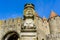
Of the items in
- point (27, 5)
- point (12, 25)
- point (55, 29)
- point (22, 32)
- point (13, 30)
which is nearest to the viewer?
point (22, 32)

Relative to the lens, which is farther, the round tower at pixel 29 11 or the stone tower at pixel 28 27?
the round tower at pixel 29 11

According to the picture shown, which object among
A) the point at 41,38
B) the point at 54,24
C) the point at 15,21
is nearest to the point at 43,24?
the point at 54,24

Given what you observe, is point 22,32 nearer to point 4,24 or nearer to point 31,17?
point 31,17

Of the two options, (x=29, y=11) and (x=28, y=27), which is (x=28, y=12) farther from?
(x=28, y=27)

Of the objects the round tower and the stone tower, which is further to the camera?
the round tower

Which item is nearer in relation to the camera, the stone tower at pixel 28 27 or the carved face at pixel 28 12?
the stone tower at pixel 28 27

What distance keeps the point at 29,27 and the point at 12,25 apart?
30057 millimetres

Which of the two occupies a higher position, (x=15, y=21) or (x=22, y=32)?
(x=15, y=21)

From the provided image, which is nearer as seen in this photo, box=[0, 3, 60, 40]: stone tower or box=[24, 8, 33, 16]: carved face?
box=[0, 3, 60, 40]: stone tower

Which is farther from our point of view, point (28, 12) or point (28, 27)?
point (28, 12)

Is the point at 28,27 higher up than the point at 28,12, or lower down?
lower down

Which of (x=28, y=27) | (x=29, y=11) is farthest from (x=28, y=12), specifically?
(x=28, y=27)

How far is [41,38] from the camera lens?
37906 mm

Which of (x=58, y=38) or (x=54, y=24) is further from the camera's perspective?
(x=54, y=24)
